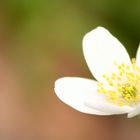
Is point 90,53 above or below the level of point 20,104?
above

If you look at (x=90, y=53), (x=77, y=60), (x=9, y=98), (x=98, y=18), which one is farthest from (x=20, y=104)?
(x=90, y=53)

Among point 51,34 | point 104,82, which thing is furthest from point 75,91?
point 51,34

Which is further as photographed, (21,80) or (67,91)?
(21,80)

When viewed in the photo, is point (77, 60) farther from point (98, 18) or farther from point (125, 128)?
point (125, 128)

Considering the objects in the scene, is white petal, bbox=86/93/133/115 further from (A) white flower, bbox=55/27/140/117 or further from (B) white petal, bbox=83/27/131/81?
(B) white petal, bbox=83/27/131/81

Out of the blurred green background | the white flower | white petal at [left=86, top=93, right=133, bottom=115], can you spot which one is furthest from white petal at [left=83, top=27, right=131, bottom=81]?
the blurred green background

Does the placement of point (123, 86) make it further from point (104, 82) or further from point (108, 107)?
point (108, 107)
